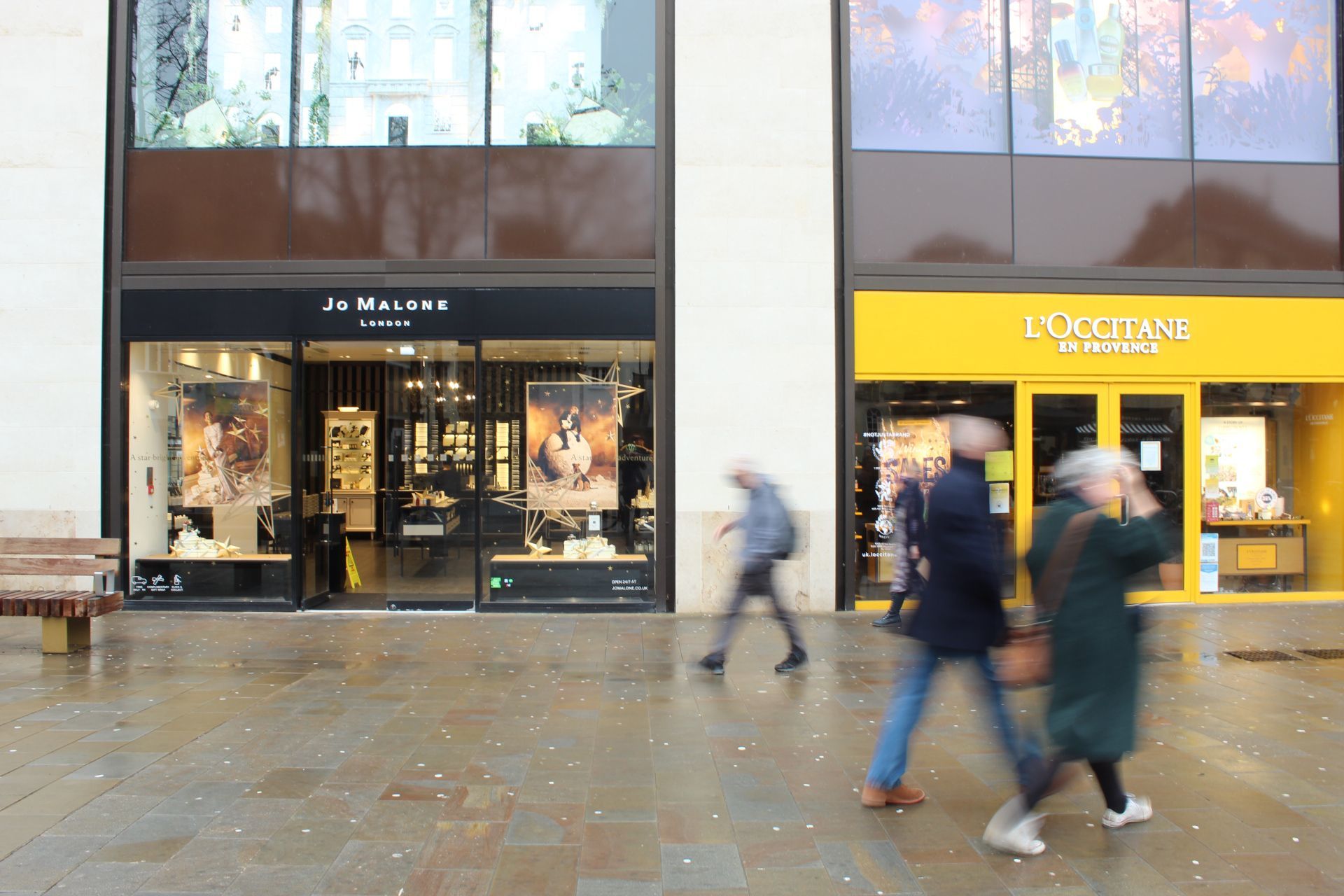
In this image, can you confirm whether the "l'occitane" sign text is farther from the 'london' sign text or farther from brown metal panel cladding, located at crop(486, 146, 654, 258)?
the 'london' sign text

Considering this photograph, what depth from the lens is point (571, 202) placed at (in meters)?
10.0

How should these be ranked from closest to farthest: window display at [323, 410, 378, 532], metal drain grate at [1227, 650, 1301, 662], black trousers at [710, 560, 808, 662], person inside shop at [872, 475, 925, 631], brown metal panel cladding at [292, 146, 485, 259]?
black trousers at [710, 560, 808, 662] < metal drain grate at [1227, 650, 1301, 662] < person inside shop at [872, 475, 925, 631] < brown metal panel cladding at [292, 146, 485, 259] < window display at [323, 410, 378, 532]

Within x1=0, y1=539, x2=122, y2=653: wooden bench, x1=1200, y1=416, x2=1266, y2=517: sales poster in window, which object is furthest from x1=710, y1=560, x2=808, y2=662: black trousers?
x1=1200, y1=416, x2=1266, y2=517: sales poster in window

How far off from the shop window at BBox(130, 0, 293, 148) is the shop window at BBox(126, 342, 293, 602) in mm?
2363

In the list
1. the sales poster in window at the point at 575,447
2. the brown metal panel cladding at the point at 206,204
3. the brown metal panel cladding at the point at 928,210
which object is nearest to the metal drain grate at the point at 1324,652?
the brown metal panel cladding at the point at 928,210

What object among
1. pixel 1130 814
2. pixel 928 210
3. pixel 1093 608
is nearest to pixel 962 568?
pixel 1093 608

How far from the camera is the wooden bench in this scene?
755 centimetres

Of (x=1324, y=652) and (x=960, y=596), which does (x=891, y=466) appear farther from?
(x=960, y=596)

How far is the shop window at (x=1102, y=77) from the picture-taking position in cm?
1055

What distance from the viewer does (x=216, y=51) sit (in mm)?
10281

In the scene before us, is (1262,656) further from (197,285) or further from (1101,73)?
(197,285)

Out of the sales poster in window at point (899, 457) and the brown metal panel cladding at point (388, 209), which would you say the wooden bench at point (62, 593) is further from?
the sales poster in window at point (899, 457)

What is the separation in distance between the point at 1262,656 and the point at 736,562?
4.88 meters

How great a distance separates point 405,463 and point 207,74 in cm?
489
